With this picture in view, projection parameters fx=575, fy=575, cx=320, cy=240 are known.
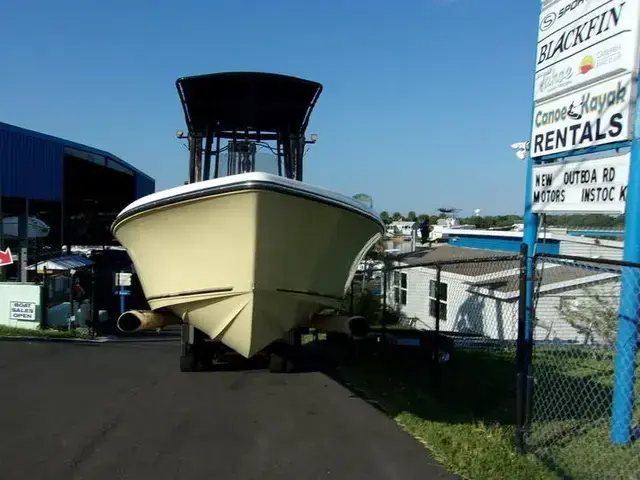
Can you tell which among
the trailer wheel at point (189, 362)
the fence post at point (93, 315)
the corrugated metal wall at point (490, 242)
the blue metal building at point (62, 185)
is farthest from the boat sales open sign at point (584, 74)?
the blue metal building at point (62, 185)

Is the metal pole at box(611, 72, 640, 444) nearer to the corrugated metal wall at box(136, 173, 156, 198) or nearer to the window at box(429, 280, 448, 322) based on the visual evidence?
the window at box(429, 280, 448, 322)

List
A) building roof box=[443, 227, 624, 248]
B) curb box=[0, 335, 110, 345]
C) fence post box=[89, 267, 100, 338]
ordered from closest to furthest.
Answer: curb box=[0, 335, 110, 345] → fence post box=[89, 267, 100, 338] → building roof box=[443, 227, 624, 248]

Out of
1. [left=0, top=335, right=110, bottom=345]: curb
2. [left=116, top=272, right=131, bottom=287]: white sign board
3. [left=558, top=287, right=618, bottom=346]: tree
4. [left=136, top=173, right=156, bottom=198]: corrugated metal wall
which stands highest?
[left=136, top=173, right=156, bottom=198]: corrugated metal wall

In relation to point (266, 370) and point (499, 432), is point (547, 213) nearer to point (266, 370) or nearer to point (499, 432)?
point (499, 432)

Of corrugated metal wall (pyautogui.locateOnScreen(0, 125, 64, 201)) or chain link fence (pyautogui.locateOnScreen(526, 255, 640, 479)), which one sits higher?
corrugated metal wall (pyautogui.locateOnScreen(0, 125, 64, 201))

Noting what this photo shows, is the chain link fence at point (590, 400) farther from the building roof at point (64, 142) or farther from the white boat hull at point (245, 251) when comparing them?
the building roof at point (64, 142)

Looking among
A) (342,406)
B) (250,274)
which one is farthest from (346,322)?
(250,274)

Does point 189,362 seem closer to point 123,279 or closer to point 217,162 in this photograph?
point 217,162

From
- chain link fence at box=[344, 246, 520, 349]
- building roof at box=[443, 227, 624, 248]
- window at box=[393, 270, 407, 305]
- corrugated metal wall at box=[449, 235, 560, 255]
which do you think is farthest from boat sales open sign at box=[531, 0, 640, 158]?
corrugated metal wall at box=[449, 235, 560, 255]

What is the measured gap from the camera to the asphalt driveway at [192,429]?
14.7 ft

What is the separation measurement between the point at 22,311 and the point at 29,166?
23.9ft

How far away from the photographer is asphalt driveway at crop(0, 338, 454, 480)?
4.48 metres

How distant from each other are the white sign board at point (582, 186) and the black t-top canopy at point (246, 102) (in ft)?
12.5

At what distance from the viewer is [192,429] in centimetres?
551
